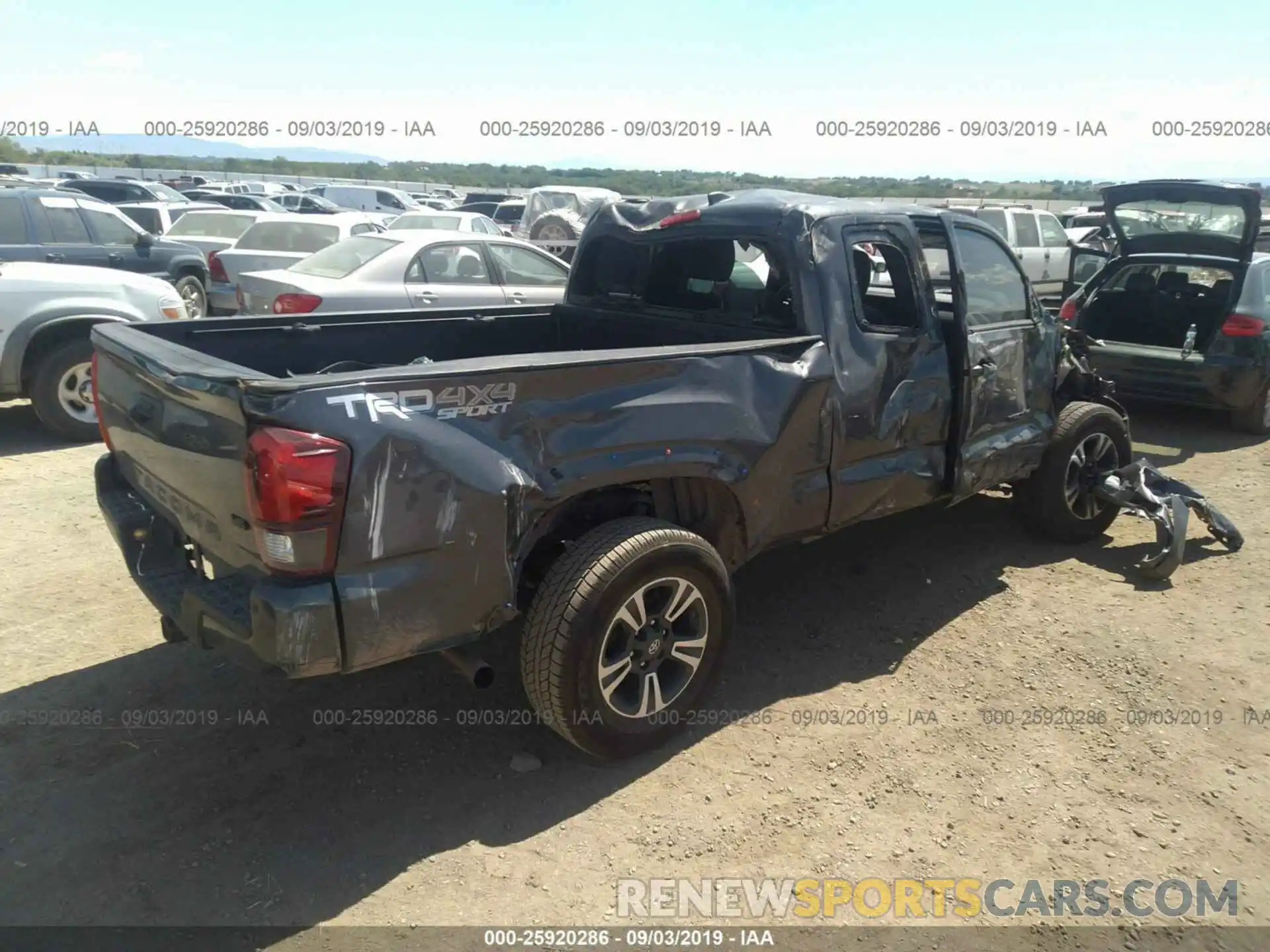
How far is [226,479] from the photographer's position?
2.81 meters

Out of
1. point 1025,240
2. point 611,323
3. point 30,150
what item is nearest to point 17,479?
point 611,323

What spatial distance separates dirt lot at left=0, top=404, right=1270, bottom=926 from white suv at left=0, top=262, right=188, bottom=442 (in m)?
2.68

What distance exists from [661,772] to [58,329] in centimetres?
628

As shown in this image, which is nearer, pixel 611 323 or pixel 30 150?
pixel 611 323

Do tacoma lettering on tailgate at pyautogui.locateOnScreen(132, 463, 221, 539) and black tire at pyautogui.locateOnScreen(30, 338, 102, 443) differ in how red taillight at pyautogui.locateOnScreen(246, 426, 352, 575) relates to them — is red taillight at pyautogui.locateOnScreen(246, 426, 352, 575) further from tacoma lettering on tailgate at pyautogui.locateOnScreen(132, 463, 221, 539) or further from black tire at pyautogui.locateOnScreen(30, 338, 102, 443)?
black tire at pyautogui.locateOnScreen(30, 338, 102, 443)

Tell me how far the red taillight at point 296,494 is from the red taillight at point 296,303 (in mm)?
5849

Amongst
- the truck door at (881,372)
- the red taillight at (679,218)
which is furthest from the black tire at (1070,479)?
the red taillight at (679,218)

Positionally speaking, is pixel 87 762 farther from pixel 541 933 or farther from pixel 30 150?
pixel 30 150

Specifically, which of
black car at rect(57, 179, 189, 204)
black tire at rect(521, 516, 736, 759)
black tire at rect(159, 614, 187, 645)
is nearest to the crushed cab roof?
black tire at rect(521, 516, 736, 759)

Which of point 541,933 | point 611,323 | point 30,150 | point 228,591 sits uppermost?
point 30,150

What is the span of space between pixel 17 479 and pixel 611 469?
17.3ft

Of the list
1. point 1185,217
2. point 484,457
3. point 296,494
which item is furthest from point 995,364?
point 1185,217

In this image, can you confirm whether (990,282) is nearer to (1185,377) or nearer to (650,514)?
(650,514)

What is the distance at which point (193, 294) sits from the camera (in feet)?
37.7
